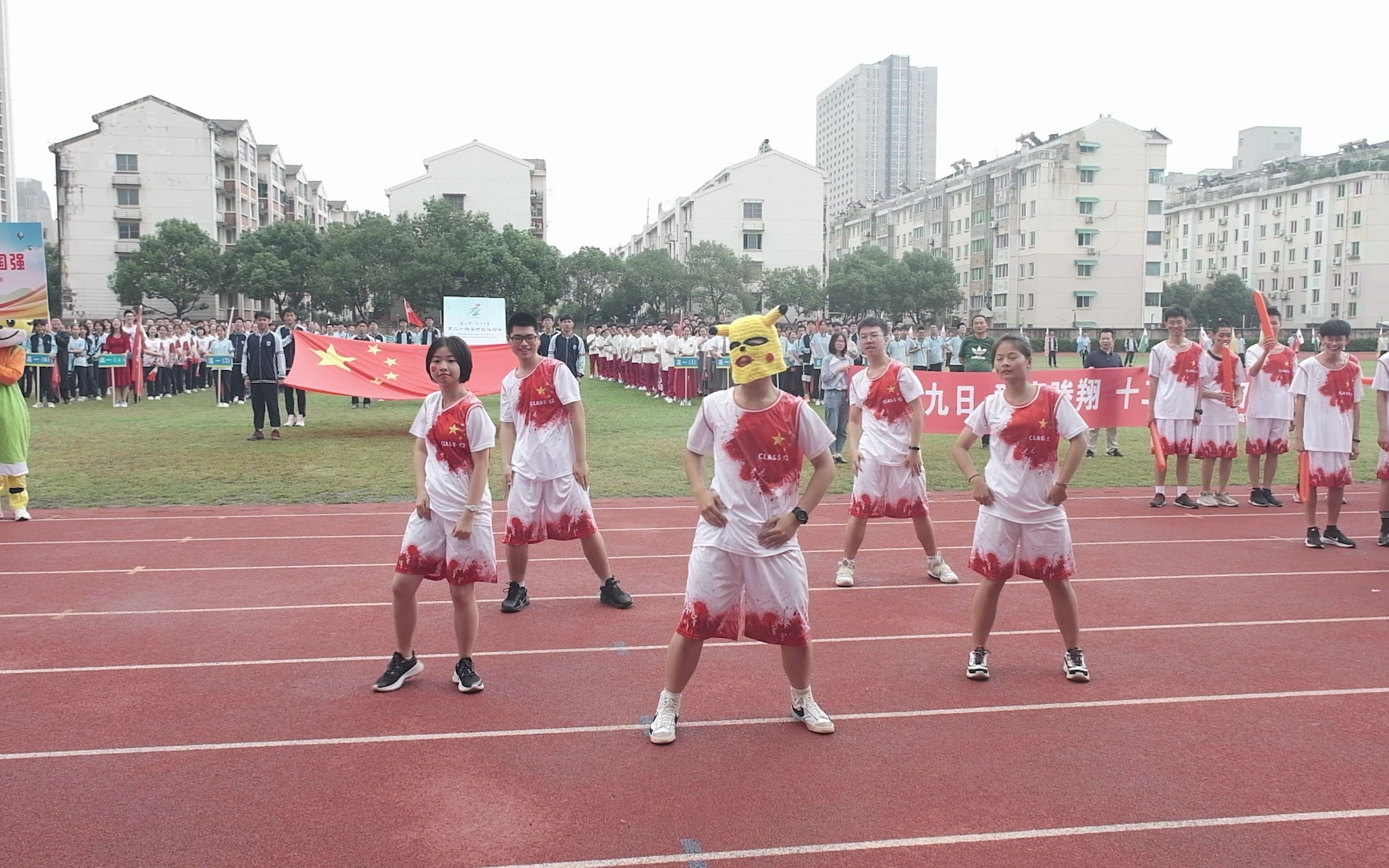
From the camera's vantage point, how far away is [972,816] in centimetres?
396

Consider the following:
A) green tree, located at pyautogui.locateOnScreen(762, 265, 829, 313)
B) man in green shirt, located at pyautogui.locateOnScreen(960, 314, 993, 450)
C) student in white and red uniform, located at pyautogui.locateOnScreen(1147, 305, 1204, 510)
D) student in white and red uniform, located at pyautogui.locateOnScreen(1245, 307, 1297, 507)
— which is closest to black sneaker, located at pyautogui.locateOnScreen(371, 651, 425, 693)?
student in white and red uniform, located at pyautogui.locateOnScreen(1147, 305, 1204, 510)

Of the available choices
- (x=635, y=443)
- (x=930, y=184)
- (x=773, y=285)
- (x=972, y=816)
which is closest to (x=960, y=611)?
(x=972, y=816)

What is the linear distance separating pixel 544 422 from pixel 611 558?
2.11 meters

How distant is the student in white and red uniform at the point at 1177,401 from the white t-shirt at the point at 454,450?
8.14 metres

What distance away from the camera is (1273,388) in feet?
36.8

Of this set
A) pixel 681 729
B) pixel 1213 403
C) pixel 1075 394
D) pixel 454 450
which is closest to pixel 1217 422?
pixel 1213 403

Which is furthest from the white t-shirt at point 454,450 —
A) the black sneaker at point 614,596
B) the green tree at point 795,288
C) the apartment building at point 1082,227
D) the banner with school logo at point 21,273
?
the apartment building at point 1082,227

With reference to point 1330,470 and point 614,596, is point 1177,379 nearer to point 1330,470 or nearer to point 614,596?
point 1330,470

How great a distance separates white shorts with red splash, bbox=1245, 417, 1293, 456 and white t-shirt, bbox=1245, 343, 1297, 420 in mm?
60

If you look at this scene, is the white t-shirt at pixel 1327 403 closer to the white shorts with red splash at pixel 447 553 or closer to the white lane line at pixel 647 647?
the white lane line at pixel 647 647

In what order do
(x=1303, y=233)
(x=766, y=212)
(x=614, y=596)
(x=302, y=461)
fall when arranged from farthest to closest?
1. (x=1303, y=233)
2. (x=766, y=212)
3. (x=302, y=461)
4. (x=614, y=596)

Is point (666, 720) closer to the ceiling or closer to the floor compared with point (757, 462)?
closer to the floor

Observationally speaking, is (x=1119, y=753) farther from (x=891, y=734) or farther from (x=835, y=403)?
(x=835, y=403)

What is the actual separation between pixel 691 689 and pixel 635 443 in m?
11.6
